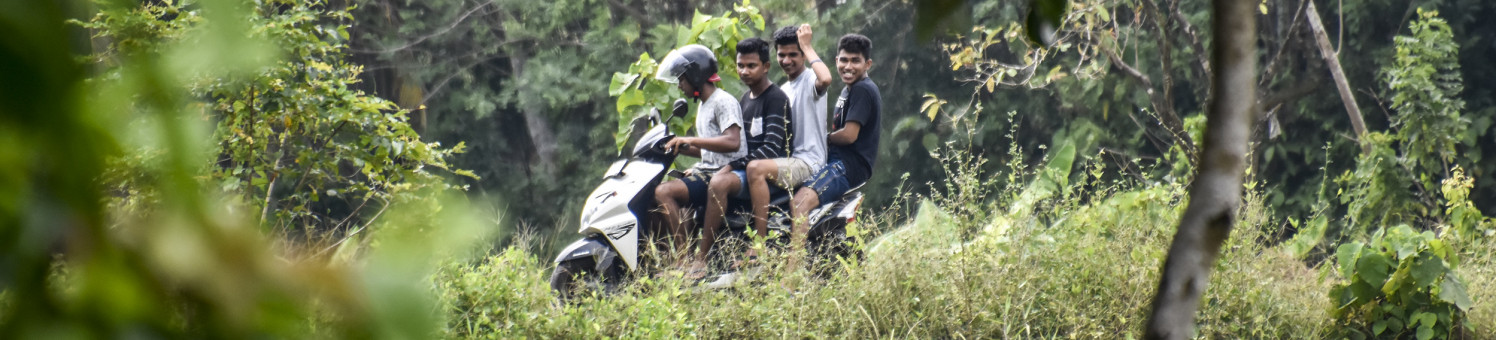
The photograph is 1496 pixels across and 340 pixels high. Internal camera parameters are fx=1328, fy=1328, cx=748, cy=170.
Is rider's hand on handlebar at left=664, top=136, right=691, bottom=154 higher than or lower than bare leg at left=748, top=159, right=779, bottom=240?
higher

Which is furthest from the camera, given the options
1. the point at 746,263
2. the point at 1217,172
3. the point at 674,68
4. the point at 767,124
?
the point at 674,68

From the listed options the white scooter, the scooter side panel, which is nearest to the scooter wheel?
the white scooter

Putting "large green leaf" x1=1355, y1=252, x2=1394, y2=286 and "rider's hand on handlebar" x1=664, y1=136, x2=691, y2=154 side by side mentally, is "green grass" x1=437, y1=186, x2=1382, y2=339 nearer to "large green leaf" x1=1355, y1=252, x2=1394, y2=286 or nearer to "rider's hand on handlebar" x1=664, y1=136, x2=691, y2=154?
"large green leaf" x1=1355, y1=252, x2=1394, y2=286

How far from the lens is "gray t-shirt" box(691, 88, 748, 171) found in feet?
15.4

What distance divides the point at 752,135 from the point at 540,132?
1105 centimetres

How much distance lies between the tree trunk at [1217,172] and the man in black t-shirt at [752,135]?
404 centimetres

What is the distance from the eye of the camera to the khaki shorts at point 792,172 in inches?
179

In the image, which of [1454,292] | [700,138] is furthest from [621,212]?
[1454,292]

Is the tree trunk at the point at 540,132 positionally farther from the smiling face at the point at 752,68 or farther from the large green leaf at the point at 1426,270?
the large green leaf at the point at 1426,270

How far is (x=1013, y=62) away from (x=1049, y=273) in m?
9.34

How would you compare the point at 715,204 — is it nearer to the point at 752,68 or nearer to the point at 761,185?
the point at 761,185

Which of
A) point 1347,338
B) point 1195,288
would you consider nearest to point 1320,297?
point 1347,338

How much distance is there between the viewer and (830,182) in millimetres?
4770

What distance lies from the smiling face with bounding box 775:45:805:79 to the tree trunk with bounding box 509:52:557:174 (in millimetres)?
10504
